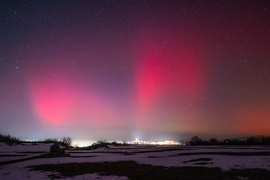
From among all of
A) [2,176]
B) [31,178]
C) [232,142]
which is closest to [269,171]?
[31,178]

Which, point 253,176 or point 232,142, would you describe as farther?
point 232,142

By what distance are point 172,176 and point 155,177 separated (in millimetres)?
481

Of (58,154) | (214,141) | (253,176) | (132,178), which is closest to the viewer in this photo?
(253,176)

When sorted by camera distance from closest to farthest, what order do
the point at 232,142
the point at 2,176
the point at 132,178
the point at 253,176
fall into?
the point at 253,176 < the point at 132,178 < the point at 2,176 < the point at 232,142

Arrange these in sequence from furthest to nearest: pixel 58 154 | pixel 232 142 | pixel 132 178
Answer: pixel 232 142 < pixel 58 154 < pixel 132 178

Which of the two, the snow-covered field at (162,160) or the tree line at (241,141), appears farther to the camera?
the tree line at (241,141)

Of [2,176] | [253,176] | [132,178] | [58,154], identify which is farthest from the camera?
[58,154]

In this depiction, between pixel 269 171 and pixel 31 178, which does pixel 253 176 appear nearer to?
pixel 269 171

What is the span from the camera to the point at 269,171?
5.97m

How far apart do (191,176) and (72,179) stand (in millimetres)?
3317

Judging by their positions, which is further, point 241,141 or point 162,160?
point 241,141

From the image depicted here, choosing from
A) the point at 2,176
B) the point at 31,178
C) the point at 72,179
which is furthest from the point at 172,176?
the point at 2,176

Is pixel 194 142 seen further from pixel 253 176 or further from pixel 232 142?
pixel 253 176

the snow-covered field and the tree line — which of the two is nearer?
the snow-covered field
